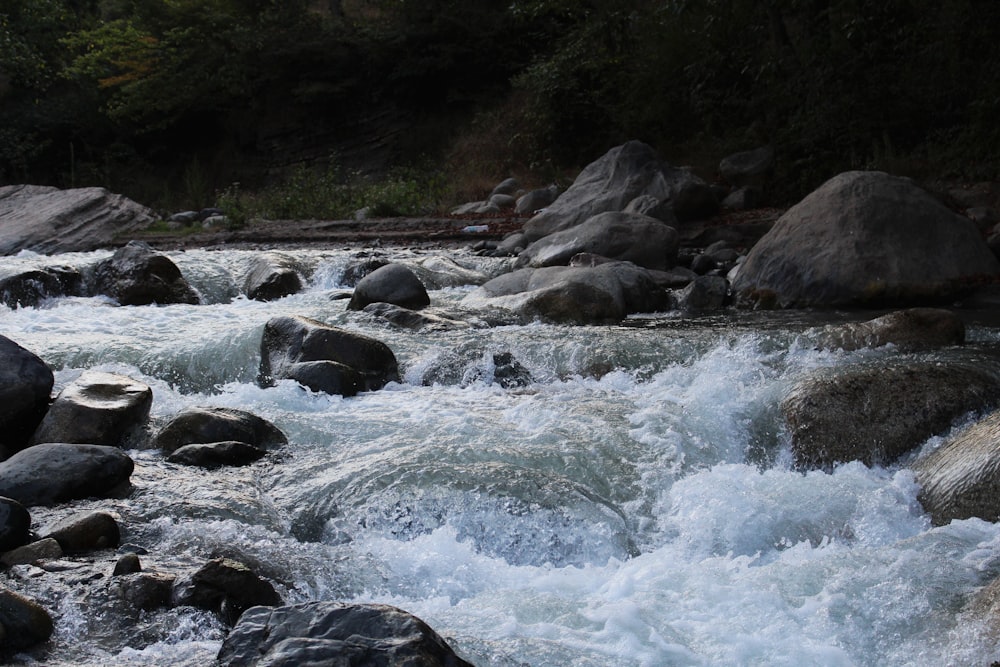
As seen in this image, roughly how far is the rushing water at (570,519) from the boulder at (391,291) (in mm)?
1817

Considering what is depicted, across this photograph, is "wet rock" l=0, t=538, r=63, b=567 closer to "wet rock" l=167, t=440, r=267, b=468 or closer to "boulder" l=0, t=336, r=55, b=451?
"wet rock" l=167, t=440, r=267, b=468

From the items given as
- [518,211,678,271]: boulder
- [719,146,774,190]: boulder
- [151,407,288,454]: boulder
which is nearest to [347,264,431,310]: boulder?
[518,211,678,271]: boulder

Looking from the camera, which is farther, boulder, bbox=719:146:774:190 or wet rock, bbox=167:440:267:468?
boulder, bbox=719:146:774:190

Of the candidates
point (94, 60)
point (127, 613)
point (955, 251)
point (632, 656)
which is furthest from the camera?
point (94, 60)

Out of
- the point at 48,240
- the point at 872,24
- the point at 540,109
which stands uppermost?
the point at 872,24

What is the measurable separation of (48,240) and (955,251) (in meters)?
12.0

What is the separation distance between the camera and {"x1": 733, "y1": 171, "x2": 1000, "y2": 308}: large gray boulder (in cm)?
886

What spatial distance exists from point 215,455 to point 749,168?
1159 cm

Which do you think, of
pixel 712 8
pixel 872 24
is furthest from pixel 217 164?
pixel 872 24

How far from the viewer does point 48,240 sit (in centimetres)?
1420

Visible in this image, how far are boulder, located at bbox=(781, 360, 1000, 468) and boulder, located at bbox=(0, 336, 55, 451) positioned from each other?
452cm

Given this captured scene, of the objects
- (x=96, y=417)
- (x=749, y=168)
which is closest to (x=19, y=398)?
(x=96, y=417)

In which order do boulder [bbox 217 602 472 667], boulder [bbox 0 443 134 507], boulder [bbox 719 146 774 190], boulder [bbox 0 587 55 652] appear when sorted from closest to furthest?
boulder [bbox 217 602 472 667] < boulder [bbox 0 587 55 652] < boulder [bbox 0 443 134 507] < boulder [bbox 719 146 774 190]

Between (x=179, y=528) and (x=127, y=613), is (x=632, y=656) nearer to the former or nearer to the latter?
(x=127, y=613)
